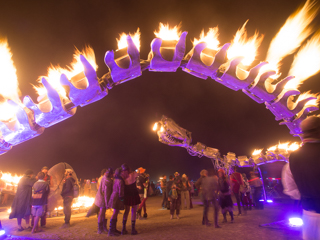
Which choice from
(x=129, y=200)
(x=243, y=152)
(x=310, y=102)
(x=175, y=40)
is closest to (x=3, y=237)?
(x=129, y=200)

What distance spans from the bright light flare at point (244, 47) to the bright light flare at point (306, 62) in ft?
3.51

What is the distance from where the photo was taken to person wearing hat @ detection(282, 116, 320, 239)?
1.92 m

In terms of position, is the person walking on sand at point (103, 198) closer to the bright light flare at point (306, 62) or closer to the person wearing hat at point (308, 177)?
the person wearing hat at point (308, 177)

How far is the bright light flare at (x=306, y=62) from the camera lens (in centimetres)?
413

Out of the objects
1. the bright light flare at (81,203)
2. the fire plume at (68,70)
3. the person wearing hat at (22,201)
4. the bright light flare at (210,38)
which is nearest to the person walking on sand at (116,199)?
the fire plume at (68,70)

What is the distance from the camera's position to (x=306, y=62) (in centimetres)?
425

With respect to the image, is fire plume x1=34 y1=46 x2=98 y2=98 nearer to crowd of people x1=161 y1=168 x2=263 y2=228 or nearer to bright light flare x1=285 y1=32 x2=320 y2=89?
bright light flare x1=285 y1=32 x2=320 y2=89

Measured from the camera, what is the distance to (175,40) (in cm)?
393

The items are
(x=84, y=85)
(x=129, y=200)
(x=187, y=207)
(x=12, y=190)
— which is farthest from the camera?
(x=12, y=190)

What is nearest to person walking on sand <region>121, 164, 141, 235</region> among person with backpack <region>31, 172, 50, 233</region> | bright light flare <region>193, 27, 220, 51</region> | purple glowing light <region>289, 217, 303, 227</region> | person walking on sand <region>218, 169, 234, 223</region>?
person with backpack <region>31, 172, 50, 233</region>

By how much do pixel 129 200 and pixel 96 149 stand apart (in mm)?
16659

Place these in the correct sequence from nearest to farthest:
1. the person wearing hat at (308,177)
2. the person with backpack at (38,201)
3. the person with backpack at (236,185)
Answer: the person wearing hat at (308,177) → the person with backpack at (38,201) → the person with backpack at (236,185)

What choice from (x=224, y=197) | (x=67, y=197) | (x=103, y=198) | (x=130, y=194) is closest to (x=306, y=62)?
A: (x=224, y=197)

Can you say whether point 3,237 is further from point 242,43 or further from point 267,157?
point 267,157
